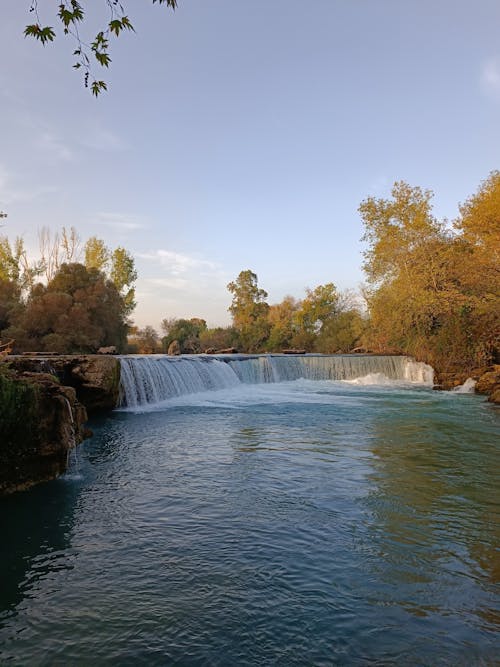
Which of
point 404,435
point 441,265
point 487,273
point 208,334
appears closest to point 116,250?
point 208,334

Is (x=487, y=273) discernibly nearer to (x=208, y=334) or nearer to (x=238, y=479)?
(x=238, y=479)

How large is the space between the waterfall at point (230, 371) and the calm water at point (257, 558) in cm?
668

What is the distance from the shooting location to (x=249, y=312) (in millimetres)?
57031

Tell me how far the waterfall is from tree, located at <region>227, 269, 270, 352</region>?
2598 centimetres

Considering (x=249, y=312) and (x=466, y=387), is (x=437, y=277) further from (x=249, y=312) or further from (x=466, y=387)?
(x=249, y=312)

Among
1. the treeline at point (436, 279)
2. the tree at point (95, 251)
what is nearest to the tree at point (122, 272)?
the tree at point (95, 251)

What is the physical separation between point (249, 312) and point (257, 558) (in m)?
53.1

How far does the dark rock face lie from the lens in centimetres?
595

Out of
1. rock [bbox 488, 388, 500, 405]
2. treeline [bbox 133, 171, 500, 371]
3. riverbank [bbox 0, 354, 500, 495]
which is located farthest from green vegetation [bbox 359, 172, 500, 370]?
riverbank [bbox 0, 354, 500, 495]

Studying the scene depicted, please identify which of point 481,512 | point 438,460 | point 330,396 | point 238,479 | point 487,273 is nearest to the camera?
point 481,512

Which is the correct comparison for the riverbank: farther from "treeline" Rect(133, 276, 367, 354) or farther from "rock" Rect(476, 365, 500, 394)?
"treeline" Rect(133, 276, 367, 354)

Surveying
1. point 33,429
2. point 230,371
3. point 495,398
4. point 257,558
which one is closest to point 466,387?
point 495,398

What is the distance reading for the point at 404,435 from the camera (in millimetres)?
9938

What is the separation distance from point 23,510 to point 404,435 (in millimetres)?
7630
